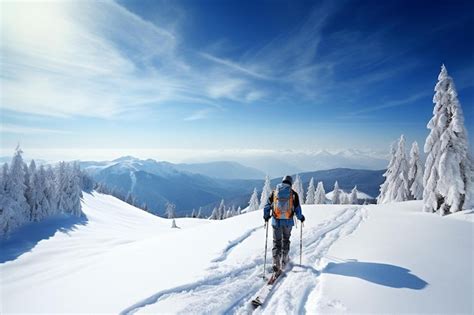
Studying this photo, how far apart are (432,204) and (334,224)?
38.3 ft

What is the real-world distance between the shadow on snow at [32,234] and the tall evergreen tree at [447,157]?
125 feet

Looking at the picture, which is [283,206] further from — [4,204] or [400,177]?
[4,204]

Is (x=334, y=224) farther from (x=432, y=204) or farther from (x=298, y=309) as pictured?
(x=432, y=204)

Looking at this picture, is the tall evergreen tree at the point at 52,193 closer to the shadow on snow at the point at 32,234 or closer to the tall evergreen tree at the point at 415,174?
the shadow on snow at the point at 32,234

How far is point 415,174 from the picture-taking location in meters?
37.0

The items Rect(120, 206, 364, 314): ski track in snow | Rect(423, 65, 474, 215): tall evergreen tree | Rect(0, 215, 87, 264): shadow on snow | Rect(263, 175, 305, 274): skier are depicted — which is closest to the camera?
Rect(120, 206, 364, 314): ski track in snow

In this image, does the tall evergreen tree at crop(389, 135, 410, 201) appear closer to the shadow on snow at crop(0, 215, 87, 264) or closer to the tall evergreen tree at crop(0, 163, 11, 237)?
the shadow on snow at crop(0, 215, 87, 264)

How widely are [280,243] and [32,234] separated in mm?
39896

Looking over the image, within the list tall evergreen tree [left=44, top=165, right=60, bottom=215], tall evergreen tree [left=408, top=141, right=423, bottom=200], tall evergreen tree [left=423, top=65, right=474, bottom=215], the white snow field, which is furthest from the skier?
tall evergreen tree [left=44, top=165, right=60, bottom=215]

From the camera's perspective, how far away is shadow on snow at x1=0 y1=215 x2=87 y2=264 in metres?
25.8

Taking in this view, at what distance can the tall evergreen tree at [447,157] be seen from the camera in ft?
59.0

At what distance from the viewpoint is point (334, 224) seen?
13.5m

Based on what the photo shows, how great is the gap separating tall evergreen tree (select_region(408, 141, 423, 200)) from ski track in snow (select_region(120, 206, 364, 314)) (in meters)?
35.3


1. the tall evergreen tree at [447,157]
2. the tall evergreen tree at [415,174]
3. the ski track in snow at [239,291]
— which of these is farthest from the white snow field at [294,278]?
the tall evergreen tree at [415,174]
